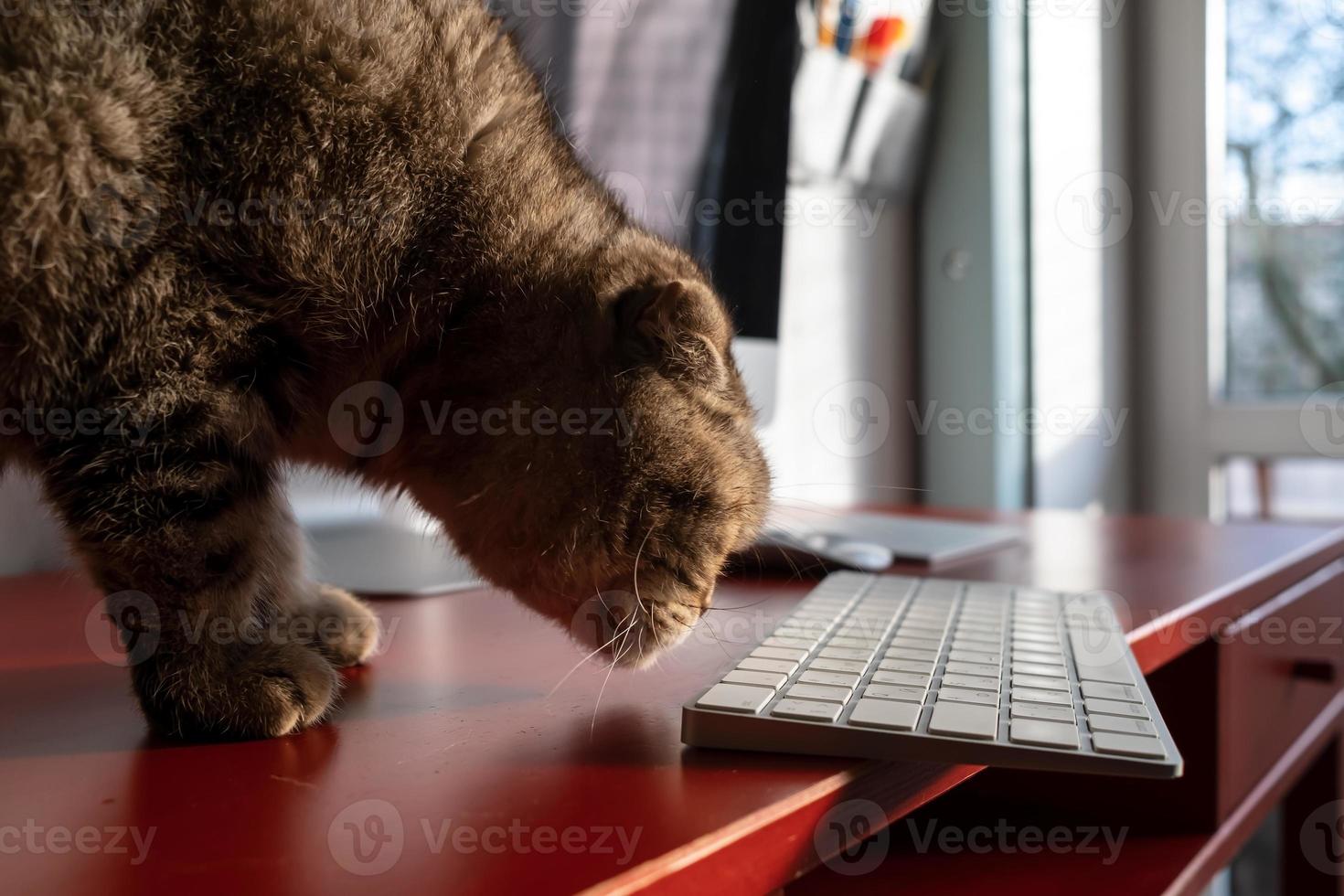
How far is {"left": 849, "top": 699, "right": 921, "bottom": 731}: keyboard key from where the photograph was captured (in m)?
0.48

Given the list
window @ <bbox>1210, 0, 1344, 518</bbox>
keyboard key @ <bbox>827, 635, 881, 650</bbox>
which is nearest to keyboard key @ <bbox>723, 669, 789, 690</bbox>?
keyboard key @ <bbox>827, 635, 881, 650</bbox>

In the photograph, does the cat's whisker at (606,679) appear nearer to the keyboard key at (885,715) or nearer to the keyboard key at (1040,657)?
the keyboard key at (885,715)

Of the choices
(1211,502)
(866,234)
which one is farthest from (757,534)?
(1211,502)

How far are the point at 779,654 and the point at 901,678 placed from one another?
77 mm

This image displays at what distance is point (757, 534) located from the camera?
30.8 inches

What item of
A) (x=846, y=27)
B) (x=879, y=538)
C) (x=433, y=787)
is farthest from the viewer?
(x=846, y=27)

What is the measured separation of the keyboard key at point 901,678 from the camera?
0.56 m

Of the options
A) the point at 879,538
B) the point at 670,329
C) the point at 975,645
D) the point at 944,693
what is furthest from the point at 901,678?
the point at 879,538

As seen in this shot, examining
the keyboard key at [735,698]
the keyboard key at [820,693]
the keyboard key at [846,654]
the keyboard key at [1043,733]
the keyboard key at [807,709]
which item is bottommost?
the keyboard key at [1043,733]

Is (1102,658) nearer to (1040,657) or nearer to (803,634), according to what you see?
(1040,657)

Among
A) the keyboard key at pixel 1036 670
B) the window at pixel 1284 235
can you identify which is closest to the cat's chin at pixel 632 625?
the keyboard key at pixel 1036 670

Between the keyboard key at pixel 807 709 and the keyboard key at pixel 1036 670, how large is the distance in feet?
0.55

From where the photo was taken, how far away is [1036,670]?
62 centimetres

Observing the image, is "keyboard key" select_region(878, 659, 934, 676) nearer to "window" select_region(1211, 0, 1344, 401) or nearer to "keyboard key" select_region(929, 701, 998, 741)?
"keyboard key" select_region(929, 701, 998, 741)
